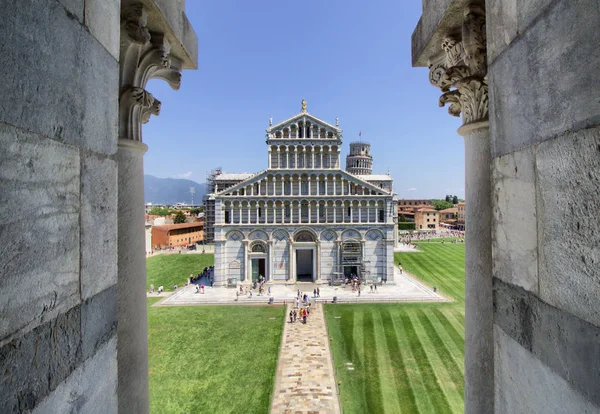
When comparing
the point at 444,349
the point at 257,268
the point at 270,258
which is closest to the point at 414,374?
the point at 444,349

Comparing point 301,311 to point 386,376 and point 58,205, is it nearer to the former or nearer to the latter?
point 386,376

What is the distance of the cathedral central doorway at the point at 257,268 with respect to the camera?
32.0m

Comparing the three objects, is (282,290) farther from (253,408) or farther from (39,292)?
(39,292)

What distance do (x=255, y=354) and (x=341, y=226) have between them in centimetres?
1787

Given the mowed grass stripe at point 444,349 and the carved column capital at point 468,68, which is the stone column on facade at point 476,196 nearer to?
the carved column capital at point 468,68

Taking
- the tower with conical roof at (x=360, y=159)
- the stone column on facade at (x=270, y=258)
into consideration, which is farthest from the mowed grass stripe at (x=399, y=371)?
the tower with conical roof at (x=360, y=159)

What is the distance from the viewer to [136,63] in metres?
3.39

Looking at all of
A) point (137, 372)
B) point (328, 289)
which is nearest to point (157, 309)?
point (328, 289)

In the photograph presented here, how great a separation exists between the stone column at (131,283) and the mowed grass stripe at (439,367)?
11.6m

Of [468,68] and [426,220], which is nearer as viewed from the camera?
[468,68]

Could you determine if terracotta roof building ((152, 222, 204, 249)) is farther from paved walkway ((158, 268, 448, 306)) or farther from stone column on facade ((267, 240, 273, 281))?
stone column on facade ((267, 240, 273, 281))

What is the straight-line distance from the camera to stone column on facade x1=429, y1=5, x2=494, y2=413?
3209 millimetres

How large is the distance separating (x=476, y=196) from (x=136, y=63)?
3.90m

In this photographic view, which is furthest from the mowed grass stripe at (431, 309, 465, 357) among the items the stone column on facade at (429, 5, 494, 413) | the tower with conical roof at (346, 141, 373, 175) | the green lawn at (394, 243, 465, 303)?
the tower with conical roof at (346, 141, 373, 175)
